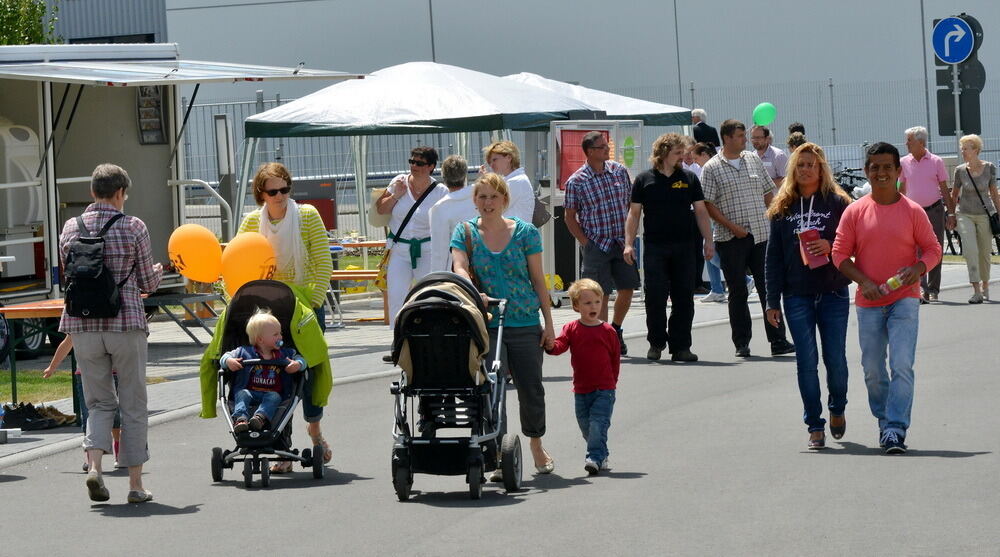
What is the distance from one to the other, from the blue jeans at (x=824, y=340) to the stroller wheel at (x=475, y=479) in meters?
2.18

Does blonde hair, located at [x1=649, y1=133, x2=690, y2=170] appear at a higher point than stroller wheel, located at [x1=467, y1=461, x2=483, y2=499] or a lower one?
higher

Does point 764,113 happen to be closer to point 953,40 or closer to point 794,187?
point 953,40

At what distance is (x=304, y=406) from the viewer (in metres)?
9.61

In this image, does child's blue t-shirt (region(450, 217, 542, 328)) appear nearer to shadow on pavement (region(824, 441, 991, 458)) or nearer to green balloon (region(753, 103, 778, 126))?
shadow on pavement (region(824, 441, 991, 458))

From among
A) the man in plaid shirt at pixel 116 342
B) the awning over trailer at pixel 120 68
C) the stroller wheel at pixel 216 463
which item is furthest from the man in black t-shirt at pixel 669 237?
the man in plaid shirt at pixel 116 342

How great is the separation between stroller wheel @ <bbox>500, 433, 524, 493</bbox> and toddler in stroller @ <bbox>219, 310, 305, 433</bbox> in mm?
1338

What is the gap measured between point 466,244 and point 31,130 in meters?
9.06

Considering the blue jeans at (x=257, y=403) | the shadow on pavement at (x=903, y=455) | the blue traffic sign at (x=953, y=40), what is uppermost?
the blue traffic sign at (x=953, y=40)

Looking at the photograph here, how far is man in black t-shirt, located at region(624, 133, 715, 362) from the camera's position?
13.7m

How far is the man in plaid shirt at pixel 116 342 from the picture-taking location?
28.3ft

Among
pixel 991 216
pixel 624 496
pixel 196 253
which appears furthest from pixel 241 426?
pixel 991 216

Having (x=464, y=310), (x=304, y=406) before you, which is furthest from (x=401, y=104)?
(x=464, y=310)

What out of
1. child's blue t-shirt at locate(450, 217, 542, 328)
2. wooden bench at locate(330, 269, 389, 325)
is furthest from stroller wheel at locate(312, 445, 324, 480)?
wooden bench at locate(330, 269, 389, 325)

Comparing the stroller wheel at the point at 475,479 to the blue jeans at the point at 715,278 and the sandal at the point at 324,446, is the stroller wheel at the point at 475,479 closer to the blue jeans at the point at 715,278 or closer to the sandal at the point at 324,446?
the sandal at the point at 324,446
